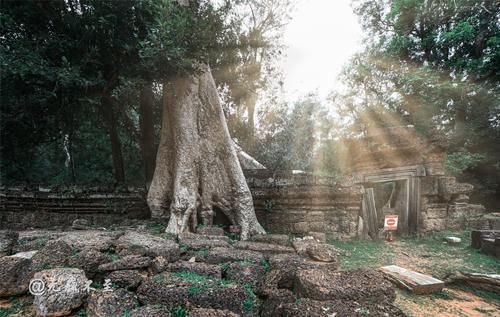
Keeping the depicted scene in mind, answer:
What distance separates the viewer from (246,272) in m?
2.07

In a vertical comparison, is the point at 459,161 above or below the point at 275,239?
above

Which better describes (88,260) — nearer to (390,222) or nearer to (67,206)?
(67,206)

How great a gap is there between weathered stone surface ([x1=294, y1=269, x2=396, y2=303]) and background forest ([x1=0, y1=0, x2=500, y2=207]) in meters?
3.45

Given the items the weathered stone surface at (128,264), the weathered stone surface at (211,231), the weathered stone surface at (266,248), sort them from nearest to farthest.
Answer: the weathered stone surface at (128,264) < the weathered stone surface at (266,248) < the weathered stone surface at (211,231)

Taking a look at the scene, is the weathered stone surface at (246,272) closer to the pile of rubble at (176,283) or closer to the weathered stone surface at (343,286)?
the pile of rubble at (176,283)

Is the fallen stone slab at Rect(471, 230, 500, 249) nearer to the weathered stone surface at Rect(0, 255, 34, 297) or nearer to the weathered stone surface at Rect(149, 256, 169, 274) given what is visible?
the weathered stone surface at Rect(149, 256, 169, 274)

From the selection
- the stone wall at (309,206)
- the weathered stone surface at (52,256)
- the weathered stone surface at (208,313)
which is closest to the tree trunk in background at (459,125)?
the stone wall at (309,206)

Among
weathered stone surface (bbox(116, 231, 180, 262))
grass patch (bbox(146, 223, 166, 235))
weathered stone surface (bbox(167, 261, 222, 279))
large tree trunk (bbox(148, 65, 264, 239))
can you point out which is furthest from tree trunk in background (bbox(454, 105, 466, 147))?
weathered stone surface (bbox(116, 231, 180, 262))

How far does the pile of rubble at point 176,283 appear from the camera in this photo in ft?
5.24

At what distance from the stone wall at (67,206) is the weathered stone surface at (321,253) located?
3798 mm

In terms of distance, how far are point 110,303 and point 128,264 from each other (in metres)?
0.46

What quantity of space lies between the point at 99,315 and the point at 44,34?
16.8 feet

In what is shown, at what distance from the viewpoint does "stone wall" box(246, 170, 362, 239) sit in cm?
454

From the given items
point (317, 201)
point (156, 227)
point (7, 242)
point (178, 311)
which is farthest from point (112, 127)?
point (178, 311)
